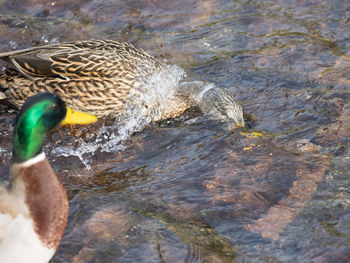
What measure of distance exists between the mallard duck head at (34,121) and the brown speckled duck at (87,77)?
2009 millimetres

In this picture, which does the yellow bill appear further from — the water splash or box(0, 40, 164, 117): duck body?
box(0, 40, 164, 117): duck body

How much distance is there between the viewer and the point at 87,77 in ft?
19.9

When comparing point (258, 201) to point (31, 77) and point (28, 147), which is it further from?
point (31, 77)

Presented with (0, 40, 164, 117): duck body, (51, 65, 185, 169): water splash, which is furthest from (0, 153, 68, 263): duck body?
Answer: (0, 40, 164, 117): duck body

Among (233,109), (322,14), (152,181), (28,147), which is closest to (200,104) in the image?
(233,109)

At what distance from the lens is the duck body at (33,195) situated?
3.82 meters

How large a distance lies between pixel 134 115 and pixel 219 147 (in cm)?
107

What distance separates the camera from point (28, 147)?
3.99 metres

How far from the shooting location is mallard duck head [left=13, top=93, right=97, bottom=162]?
3.91 meters

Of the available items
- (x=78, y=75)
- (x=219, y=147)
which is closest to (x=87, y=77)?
(x=78, y=75)

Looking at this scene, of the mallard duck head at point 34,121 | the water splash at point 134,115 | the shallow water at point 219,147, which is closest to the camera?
the mallard duck head at point 34,121

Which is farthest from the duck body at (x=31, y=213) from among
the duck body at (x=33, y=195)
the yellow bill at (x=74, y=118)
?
the yellow bill at (x=74, y=118)

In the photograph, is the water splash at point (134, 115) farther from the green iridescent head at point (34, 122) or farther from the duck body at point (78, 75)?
the green iridescent head at point (34, 122)

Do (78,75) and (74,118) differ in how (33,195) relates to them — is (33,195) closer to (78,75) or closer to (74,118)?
(74,118)
